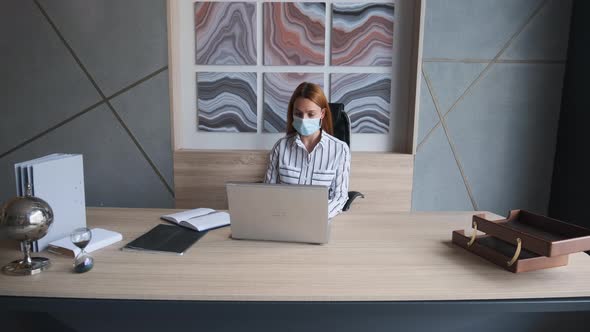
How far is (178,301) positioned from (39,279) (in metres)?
0.46

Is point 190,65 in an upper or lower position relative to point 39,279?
upper

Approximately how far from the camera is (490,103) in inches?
123

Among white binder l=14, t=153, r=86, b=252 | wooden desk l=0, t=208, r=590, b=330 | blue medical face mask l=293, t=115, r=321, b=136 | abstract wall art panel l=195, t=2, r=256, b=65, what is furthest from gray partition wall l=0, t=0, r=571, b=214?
wooden desk l=0, t=208, r=590, b=330

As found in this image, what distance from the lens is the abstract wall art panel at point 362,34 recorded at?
3.10 metres

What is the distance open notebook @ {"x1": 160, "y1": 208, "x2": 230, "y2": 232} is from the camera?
1705 millimetres

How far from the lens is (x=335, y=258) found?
141 centimetres

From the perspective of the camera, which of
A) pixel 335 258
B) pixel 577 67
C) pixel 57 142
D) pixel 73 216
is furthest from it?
pixel 57 142

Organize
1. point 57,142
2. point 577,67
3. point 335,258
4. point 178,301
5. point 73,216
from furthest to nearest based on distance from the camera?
point 57,142 < point 577,67 < point 73,216 < point 335,258 < point 178,301

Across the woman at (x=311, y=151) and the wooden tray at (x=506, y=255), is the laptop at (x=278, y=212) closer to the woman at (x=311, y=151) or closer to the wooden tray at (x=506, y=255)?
the wooden tray at (x=506, y=255)

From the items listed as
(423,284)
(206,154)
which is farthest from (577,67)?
(206,154)

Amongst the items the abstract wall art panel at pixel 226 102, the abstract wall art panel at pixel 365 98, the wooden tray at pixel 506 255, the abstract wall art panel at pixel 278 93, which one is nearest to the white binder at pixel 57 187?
the wooden tray at pixel 506 255

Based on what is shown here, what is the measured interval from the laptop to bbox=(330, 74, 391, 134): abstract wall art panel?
1849 millimetres

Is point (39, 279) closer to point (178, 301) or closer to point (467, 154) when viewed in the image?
point (178, 301)

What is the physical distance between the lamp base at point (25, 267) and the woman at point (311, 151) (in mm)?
1322
